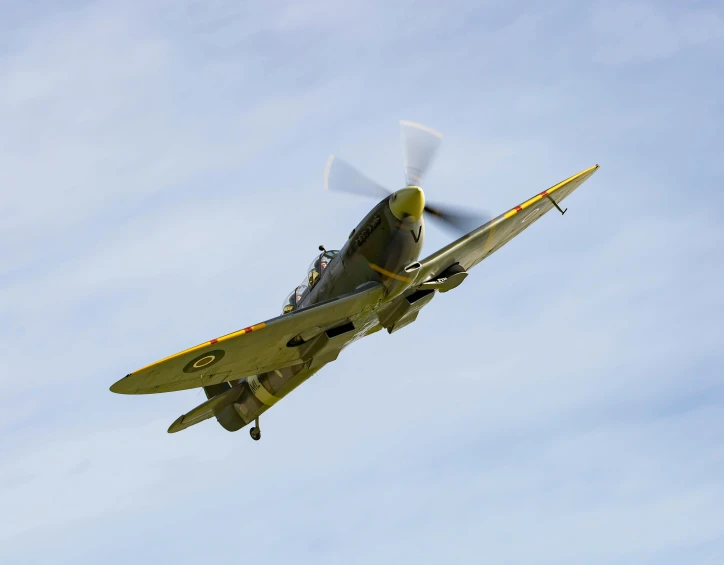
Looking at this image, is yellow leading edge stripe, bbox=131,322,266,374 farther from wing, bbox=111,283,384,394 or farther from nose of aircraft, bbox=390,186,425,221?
nose of aircraft, bbox=390,186,425,221

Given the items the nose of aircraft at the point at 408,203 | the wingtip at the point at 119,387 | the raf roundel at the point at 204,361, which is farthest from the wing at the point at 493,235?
the wingtip at the point at 119,387

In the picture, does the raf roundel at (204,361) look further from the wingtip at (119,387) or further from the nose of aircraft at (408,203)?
the nose of aircraft at (408,203)

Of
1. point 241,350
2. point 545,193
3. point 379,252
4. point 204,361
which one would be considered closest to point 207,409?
point 241,350

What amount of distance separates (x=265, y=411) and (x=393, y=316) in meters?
4.69

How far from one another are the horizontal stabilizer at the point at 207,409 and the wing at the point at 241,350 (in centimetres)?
333

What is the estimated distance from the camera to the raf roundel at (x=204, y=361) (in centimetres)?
2012

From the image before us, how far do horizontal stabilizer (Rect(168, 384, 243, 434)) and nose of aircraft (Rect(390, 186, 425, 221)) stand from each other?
7512 mm

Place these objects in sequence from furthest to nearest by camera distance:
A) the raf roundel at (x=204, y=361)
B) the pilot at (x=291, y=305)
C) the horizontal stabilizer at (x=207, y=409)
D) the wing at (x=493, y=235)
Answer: the horizontal stabilizer at (x=207, y=409) < the pilot at (x=291, y=305) < the wing at (x=493, y=235) < the raf roundel at (x=204, y=361)

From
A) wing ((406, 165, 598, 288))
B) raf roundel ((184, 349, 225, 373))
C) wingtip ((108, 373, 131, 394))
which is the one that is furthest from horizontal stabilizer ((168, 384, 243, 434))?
wing ((406, 165, 598, 288))

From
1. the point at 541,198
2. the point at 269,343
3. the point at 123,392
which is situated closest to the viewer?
the point at 123,392

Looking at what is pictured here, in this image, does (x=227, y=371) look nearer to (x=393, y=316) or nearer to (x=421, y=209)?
(x=393, y=316)

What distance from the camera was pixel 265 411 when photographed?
25297mm

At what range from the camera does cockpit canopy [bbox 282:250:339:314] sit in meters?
22.4

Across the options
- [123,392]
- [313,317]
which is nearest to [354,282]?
[313,317]
